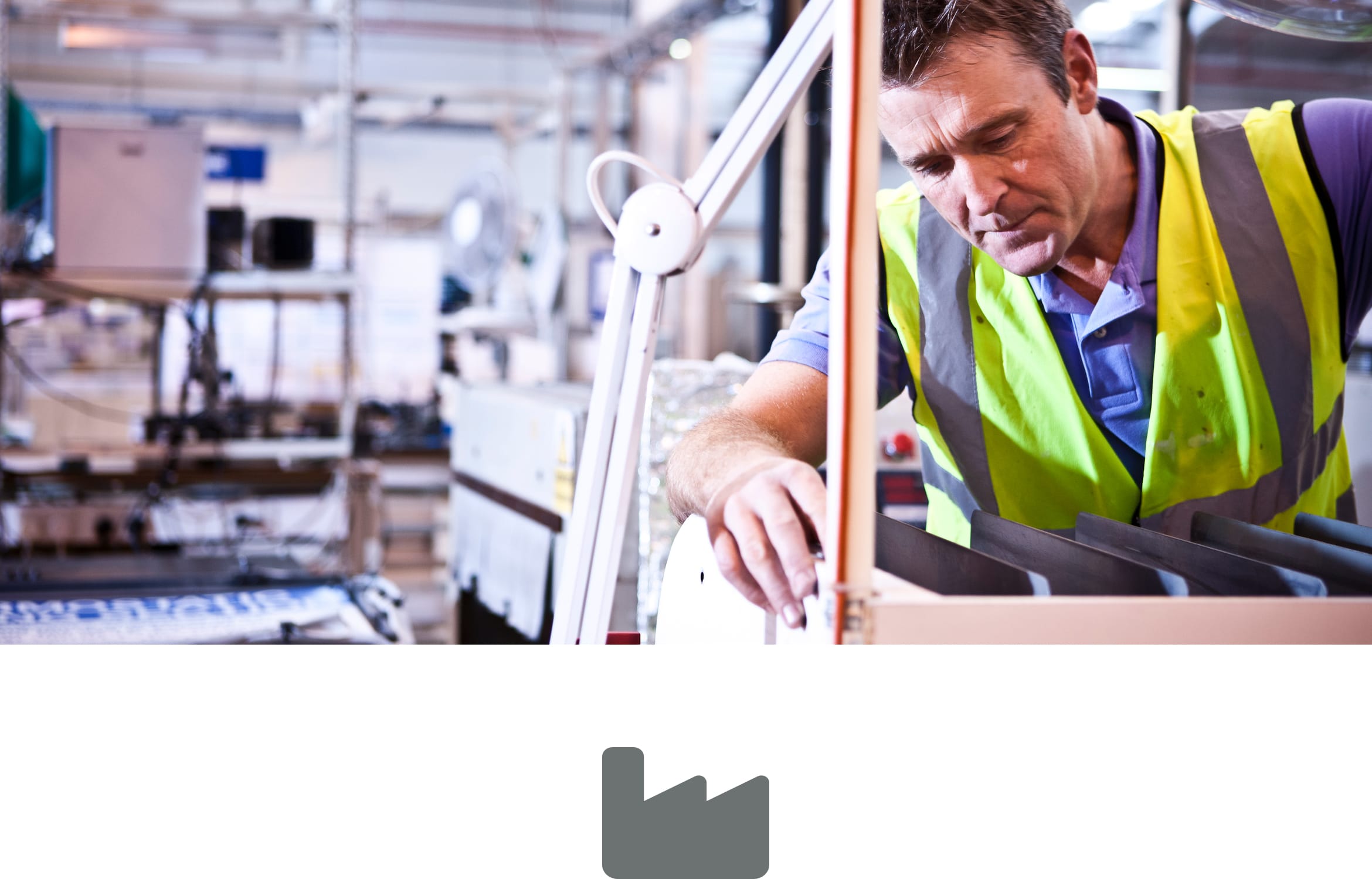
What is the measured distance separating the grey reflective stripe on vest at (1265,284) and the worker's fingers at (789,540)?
60 cm

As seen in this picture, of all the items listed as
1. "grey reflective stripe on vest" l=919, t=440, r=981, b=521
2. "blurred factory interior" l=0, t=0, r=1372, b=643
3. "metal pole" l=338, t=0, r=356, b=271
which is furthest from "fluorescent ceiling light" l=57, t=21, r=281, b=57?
"grey reflective stripe on vest" l=919, t=440, r=981, b=521

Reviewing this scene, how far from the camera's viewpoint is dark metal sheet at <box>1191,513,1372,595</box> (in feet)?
1.86

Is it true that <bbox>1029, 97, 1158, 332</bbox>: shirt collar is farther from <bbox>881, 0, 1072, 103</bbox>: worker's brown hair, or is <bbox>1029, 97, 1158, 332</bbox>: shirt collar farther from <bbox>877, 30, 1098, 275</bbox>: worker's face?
<bbox>881, 0, 1072, 103</bbox>: worker's brown hair

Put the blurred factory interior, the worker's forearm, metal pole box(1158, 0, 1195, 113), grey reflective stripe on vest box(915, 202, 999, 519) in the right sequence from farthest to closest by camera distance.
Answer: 1. metal pole box(1158, 0, 1195, 113)
2. the blurred factory interior
3. grey reflective stripe on vest box(915, 202, 999, 519)
4. the worker's forearm

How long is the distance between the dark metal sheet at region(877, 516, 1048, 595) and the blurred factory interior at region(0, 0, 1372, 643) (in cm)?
90

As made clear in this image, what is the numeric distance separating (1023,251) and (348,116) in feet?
7.77

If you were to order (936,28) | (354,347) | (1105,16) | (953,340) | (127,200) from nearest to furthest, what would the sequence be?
(936,28) < (953,340) < (127,200) < (1105,16) < (354,347)

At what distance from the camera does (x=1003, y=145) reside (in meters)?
0.87

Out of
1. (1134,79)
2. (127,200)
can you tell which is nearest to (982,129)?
(127,200)

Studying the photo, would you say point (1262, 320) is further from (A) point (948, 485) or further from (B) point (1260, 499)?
(A) point (948, 485)

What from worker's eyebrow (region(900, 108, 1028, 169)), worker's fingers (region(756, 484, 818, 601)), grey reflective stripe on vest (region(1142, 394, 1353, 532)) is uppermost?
worker's eyebrow (region(900, 108, 1028, 169))
